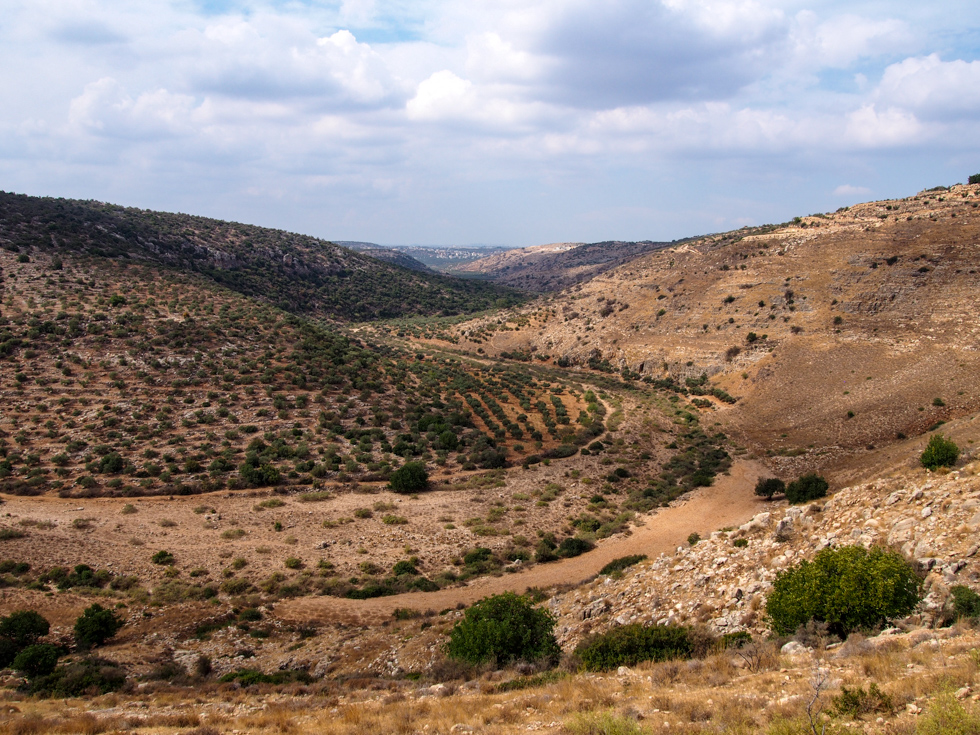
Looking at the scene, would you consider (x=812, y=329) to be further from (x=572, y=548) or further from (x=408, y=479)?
(x=408, y=479)

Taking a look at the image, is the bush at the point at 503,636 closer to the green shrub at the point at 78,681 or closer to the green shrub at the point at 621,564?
the green shrub at the point at 621,564

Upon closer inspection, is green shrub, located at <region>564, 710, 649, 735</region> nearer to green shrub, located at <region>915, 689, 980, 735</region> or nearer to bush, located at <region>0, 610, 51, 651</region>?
green shrub, located at <region>915, 689, 980, 735</region>

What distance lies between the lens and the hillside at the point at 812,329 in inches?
1394

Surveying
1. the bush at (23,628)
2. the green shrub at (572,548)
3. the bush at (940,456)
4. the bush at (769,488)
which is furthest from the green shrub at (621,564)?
the bush at (23,628)

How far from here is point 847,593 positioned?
34.0 ft

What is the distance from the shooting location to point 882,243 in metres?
52.9

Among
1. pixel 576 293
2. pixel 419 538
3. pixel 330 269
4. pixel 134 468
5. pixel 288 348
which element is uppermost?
pixel 330 269

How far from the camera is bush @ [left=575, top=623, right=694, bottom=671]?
11336 millimetres

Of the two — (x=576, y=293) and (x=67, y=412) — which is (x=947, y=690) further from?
(x=576, y=293)

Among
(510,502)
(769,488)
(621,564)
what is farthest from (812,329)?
(621,564)

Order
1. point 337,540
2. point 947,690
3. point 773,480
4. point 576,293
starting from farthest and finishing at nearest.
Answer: point 576,293 → point 773,480 → point 337,540 → point 947,690

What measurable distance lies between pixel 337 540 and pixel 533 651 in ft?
42.6

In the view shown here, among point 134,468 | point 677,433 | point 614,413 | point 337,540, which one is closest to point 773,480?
point 677,433

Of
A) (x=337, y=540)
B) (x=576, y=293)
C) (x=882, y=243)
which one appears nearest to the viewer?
(x=337, y=540)
